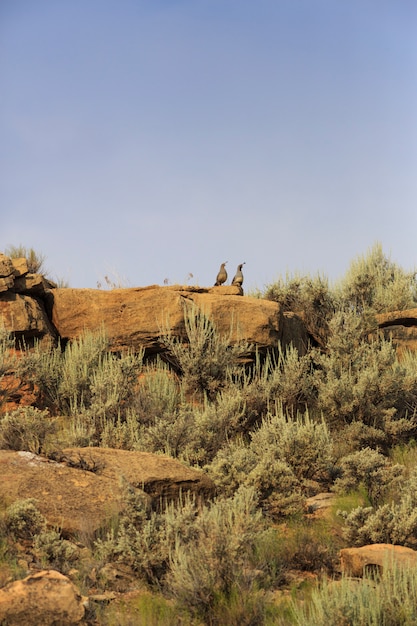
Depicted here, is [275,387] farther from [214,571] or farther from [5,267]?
[214,571]

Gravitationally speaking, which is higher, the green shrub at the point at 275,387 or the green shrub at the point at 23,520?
the green shrub at the point at 275,387

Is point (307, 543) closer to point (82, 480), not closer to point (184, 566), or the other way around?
point (184, 566)

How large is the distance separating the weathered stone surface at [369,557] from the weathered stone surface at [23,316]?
701cm

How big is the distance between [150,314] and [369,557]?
7.03 metres

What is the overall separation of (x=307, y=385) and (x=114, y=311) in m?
3.53

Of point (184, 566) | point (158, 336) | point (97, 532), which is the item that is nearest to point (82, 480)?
point (97, 532)

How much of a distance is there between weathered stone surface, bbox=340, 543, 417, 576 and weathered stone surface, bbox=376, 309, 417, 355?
306 inches

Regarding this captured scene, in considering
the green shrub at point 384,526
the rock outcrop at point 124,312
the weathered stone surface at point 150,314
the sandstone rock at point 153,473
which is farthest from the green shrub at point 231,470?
the weathered stone surface at point 150,314

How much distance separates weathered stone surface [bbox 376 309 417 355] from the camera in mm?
14117

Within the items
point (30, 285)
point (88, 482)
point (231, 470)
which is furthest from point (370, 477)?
point (30, 285)

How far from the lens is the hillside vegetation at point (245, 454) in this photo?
5367 millimetres

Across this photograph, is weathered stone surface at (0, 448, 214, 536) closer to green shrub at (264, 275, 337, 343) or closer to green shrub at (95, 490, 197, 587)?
green shrub at (95, 490, 197, 587)

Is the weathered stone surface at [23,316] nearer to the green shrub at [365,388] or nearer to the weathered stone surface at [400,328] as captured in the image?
the green shrub at [365,388]

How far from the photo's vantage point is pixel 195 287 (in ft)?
43.8
